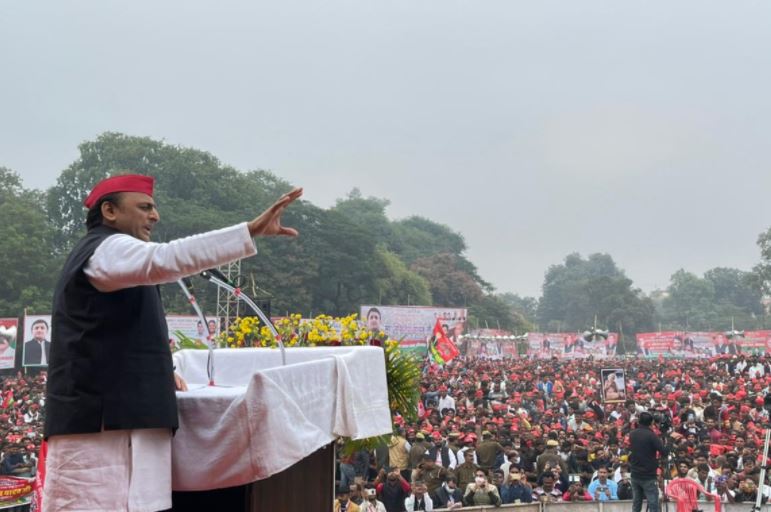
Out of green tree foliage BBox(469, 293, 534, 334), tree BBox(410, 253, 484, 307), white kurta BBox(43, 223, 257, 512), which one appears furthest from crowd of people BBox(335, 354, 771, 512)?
tree BBox(410, 253, 484, 307)

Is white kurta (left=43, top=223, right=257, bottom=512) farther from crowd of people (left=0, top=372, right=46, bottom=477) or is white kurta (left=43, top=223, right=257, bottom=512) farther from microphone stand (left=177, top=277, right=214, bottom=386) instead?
crowd of people (left=0, top=372, right=46, bottom=477)

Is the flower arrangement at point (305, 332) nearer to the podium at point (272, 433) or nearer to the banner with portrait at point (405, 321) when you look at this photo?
the podium at point (272, 433)

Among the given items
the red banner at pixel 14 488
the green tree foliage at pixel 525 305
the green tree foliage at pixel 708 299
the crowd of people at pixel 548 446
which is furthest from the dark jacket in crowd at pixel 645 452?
the green tree foliage at pixel 525 305

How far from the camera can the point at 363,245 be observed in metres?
41.9

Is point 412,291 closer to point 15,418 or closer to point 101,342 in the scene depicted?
point 15,418

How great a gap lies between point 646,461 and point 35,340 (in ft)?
39.3

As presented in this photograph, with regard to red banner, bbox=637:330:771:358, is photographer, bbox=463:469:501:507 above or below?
below

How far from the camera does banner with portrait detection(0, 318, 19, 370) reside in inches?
608

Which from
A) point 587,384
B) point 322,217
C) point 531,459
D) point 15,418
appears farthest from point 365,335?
point 322,217

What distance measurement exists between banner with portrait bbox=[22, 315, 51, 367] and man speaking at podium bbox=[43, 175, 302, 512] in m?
14.0

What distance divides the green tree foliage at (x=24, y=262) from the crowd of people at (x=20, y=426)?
41.4ft

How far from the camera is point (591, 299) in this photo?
5844 centimetres

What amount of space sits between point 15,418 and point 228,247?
12218 mm

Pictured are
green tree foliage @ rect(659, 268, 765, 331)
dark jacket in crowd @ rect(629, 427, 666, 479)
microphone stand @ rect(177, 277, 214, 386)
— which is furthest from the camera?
green tree foliage @ rect(659, 268, 765, 331)
